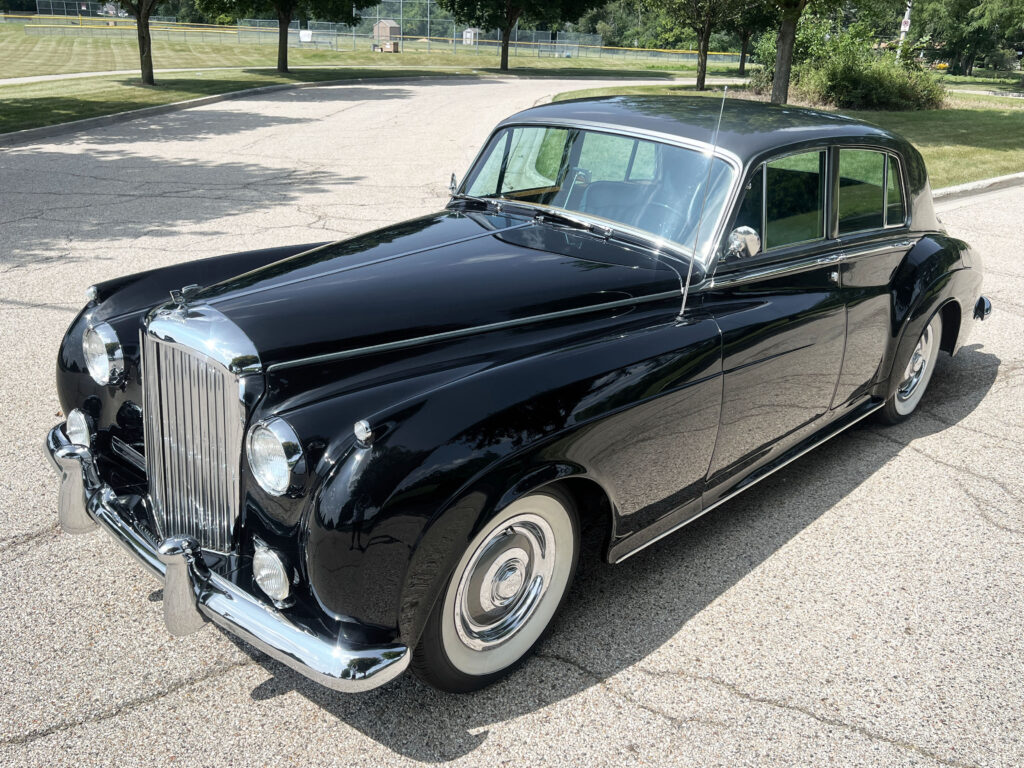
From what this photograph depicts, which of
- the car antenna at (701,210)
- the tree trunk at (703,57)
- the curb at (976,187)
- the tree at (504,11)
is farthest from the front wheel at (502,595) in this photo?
the tree at (504,11)

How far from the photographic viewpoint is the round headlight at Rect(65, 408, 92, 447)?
10.3 feet

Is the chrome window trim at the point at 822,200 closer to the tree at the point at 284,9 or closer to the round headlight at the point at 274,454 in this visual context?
the round headlight at the point at 274,454

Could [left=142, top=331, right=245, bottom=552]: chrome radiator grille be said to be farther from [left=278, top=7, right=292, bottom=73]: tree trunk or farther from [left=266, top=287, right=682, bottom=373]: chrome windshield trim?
[left=278, top=7, right=292, bottom=73]: tree trunk

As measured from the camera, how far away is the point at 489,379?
2.56 meters

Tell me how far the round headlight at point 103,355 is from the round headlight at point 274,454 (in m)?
1.03

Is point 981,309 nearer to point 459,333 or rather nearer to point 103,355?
point 459,333

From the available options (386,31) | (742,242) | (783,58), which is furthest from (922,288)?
(386,31)

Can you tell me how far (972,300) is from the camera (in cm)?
501

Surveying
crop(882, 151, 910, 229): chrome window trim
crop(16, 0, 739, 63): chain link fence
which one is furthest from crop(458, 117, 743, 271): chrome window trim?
crop(16, 0, 739, 63): chain link fence

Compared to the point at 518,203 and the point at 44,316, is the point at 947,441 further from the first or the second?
the point at 44,316

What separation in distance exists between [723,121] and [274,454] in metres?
2.50

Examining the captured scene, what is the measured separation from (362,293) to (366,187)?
26.8 feet

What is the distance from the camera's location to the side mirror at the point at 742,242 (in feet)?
10.8

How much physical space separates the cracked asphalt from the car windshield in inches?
53.9
